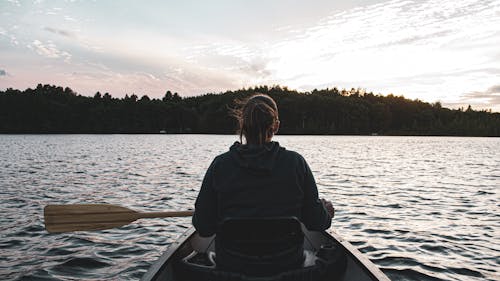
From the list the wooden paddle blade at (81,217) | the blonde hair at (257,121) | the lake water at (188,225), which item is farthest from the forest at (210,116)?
the blonde hair at (257,121)

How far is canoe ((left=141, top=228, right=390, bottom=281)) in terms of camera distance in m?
3.51

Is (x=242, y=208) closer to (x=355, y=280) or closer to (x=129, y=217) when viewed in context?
(x=355, y=280)

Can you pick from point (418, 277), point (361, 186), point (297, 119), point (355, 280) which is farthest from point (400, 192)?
point (297, 119)

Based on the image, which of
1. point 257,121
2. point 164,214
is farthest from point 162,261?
point 257,121

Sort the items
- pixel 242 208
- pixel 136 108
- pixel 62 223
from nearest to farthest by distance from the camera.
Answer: pixel 242 208 < pixel 62 223 < pixel 136 108

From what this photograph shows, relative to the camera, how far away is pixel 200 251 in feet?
16.3

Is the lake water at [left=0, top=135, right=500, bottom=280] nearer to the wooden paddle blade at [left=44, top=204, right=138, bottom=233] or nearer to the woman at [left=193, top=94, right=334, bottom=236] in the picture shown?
the wooden paddle blade at [left=44, top=204, right=138, bottom=233]

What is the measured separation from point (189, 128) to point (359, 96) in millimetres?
64009

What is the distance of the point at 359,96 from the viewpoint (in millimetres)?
143125

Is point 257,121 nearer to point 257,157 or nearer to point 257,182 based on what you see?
point 257,157

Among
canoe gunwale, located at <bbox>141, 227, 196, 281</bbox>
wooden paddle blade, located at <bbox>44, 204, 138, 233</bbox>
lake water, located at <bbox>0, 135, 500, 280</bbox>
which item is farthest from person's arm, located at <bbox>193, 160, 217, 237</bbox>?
lake water, located at <bbox>0, 135, 500, 280</bbox>

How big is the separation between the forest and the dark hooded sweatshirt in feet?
348

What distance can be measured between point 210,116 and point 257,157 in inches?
4596

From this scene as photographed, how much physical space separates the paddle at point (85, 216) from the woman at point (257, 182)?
2.46 meters
